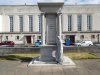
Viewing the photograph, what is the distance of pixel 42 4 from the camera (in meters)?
19.6

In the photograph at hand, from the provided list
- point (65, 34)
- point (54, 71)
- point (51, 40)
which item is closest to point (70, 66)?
point (54, 71)

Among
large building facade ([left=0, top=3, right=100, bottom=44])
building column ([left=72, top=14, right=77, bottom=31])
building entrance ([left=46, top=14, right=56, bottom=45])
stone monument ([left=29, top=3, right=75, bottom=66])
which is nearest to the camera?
stone monument ([left=29, top=3, right=75, bottom=66])

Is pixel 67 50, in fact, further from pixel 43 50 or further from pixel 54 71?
pixel 54 71

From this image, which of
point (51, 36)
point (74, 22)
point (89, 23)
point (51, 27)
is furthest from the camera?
point (89, 23)

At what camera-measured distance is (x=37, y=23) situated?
75.9 metres

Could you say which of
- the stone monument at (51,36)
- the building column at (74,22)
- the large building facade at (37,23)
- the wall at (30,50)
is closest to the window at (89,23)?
the large building facade at (37,23)

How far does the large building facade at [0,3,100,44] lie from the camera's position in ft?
246

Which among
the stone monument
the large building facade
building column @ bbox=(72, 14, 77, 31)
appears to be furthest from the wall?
building column @ bbox=(72, 14, 77, 31)

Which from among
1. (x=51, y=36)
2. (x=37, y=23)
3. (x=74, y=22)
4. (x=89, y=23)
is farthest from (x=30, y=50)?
(x=89, y=23)

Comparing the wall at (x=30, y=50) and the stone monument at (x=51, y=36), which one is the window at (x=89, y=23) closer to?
the wall at (x=30, y=50)

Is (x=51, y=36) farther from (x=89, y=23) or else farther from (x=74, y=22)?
(x=89, y=23)

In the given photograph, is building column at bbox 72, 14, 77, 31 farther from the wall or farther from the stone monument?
the stone monument

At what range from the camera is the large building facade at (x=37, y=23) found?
7512cm

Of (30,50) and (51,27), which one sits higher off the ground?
(51,27)
